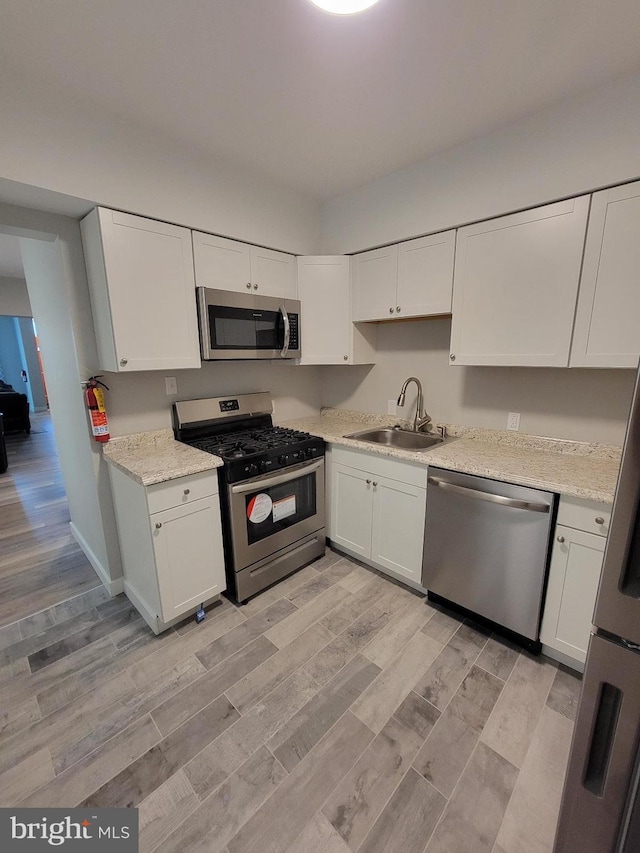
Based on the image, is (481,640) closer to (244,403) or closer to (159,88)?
(244,403)

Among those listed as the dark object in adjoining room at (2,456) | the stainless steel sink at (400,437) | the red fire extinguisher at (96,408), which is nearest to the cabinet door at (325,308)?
the stainless steel sink at (400,437)

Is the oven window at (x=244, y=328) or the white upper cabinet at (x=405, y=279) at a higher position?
the white upper cabinet at (x=405, y=279)

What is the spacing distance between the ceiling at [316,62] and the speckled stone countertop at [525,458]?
1710 mm

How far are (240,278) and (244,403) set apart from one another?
2.92 ft

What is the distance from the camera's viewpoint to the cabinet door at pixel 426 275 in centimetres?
215

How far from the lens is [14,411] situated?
21.9 ft

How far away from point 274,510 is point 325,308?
1.54 m

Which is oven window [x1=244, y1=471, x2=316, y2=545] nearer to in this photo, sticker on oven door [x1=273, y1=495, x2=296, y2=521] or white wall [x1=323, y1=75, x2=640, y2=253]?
sticker on oven door [x1=273, y1=495, x2=296, y2=521]

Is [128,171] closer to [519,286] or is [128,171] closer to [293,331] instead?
[293,331]

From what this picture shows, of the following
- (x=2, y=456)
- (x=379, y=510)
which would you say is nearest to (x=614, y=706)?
(x=379, y=510)

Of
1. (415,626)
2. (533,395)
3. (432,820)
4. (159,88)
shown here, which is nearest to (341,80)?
(159,88)

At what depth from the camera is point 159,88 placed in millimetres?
1566

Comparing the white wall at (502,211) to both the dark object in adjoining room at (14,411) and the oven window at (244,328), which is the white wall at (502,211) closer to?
the oven window at (244,328)

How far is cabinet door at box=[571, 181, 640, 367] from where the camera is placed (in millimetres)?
1578
